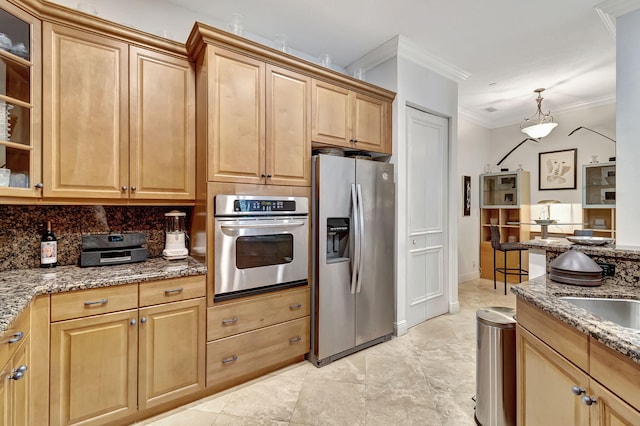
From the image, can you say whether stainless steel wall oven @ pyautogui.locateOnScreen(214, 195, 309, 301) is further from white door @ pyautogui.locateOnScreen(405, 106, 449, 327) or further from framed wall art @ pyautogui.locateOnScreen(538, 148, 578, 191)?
framed wall art @ pyautogui.locateOnScreen(538, 148, 578, 191)

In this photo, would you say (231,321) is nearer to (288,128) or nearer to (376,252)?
(376,252)

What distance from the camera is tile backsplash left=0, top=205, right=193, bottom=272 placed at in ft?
6.32

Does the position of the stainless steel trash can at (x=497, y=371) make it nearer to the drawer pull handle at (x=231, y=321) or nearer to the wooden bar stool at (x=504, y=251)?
the drawer pull handle at (x=231, y=321)

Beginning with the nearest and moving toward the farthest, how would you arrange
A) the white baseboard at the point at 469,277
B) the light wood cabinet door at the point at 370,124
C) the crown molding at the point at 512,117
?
1. the light wood cabinet door at the point at 370,124
2. the crown molding at the point at 512,117
3. the white baseboard at the point at 469,277

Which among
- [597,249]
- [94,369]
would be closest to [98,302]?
[94,369]

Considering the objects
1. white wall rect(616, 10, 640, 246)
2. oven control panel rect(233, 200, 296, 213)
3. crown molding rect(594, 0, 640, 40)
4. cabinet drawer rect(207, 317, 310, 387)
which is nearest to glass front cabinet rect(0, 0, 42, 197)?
oven control panel rect(233, 200, 296, 213)

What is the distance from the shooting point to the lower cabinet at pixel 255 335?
206cm

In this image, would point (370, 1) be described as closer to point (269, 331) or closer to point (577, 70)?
point (269, 331)

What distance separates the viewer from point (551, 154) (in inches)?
200

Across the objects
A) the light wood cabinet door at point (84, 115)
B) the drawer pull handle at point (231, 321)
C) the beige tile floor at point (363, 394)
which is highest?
the light wood cabinet door at point (84, 115)

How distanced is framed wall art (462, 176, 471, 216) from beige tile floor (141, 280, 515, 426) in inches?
114

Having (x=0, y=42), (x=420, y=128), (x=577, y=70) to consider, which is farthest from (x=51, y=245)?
(x=577, y=70)

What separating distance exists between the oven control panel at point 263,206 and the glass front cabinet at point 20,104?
1.15 metres

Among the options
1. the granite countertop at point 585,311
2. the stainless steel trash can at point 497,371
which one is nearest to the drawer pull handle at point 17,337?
the granite countertop at point 585,311
